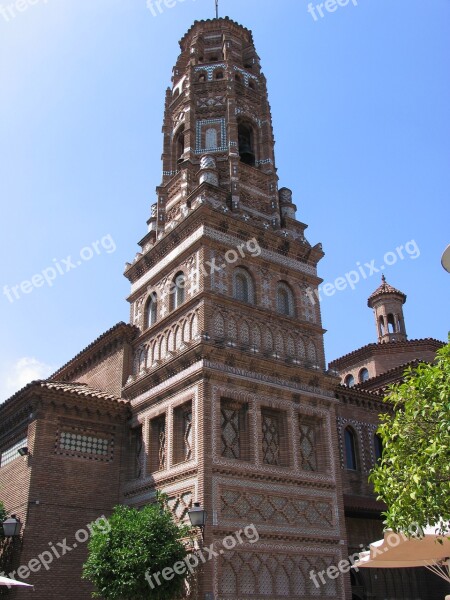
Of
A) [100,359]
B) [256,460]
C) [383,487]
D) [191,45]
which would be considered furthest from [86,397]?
[191,45]

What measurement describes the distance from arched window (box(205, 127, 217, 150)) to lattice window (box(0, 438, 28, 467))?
12.5 meters

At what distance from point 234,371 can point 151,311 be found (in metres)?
5.05

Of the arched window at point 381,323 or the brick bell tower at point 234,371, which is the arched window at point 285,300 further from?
the arched window at point 381,323

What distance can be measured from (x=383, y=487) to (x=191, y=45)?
2291cm

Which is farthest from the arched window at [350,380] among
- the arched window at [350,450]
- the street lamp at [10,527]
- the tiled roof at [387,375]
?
the street lamp at [10,527]

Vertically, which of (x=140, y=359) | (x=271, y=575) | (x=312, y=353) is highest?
(x=140, y=359)

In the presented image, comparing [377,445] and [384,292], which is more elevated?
[384,292]

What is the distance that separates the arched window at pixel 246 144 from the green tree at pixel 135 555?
14590 mm

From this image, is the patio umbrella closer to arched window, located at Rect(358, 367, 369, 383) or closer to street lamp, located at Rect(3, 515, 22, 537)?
street lamp, located at Rect(3, 515, 22, 537)

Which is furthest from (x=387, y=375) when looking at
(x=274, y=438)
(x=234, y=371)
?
(x=234, y=371)

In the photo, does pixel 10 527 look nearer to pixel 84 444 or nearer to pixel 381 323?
pixel 84 444

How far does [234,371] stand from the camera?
60.8ft

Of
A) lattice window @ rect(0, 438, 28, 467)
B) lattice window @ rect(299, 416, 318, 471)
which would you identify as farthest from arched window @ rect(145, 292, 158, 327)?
lattice window @ rect(299, 416, 318, 471)

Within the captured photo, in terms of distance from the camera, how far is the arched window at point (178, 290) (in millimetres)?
20737
